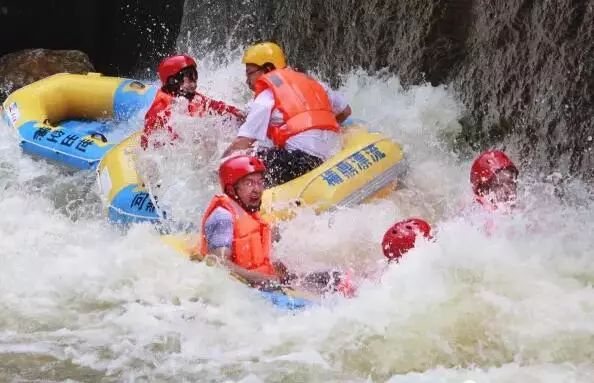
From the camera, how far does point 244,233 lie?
4758 mm

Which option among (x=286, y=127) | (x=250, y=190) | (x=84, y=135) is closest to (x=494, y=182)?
(x=250, y=190)

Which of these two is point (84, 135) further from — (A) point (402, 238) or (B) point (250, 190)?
(A) point (402, 238)

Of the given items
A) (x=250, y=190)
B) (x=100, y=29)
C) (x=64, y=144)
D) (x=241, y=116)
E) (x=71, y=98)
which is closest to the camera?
(x=250, y=190)

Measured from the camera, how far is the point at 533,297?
14.4ft

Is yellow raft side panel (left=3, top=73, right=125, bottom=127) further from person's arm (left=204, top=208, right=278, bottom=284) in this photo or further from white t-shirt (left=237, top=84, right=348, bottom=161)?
person's arm (left=204, top=208, right=278, bottom=284)

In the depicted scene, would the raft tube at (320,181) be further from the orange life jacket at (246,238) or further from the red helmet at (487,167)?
the red helmet at (487,167)

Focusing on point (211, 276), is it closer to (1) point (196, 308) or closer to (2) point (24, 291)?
(1) point (196, 308)

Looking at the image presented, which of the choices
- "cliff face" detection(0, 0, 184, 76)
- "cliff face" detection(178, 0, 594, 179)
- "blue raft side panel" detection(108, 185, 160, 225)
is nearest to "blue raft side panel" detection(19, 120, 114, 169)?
"blue raft side panel" detection(108, 185, 160, 225)

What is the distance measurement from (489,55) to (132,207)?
9.72 feet

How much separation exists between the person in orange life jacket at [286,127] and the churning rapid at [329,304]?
21.3 inches

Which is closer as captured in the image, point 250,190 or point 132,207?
point 250,190

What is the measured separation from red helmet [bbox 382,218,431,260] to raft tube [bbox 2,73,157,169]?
361 centimetres

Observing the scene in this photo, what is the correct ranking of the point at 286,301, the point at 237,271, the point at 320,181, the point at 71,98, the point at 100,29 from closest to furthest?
the point at 286,301 < the point at 237,271 < the point at 320,181 < the point at 71,98 < the point at 100,29

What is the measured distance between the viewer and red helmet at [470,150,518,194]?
506 centimetres
